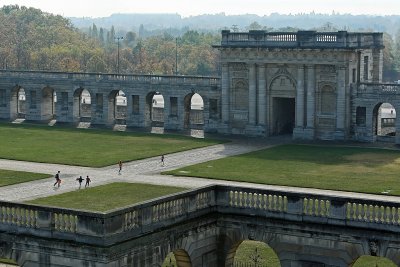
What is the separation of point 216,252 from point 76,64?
Answer: 14481cm

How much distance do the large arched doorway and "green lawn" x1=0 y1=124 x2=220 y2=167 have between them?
895 cm

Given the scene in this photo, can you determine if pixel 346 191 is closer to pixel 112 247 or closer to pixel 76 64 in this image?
pixel 112 247

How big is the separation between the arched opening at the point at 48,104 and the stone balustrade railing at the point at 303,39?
2382 cm

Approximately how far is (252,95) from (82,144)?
18563 mm

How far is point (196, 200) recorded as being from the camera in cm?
3762

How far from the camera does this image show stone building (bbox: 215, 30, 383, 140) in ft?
292

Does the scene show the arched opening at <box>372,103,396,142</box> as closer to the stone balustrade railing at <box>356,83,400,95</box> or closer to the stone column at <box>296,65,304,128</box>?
the stone balustrade railing at <box>356,83,400,95</box>

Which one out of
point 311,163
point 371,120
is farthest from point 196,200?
point 371,120

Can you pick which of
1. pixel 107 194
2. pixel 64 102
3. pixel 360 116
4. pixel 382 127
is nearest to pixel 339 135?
pixel 360 116

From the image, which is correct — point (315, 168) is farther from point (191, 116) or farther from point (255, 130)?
point (191, 116)

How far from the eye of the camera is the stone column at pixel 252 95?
93625 millimetres

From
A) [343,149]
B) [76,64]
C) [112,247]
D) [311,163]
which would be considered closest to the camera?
[112,247]

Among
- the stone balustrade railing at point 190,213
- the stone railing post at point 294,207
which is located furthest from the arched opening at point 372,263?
the stone railing post at point 294,207

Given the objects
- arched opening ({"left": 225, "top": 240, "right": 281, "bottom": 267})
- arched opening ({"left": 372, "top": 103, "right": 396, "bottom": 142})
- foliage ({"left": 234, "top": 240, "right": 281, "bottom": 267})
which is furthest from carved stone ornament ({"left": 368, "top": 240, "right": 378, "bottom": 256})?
arched opening ({"left": 372, "top": 103, "right": 396, "bottom": 142})
